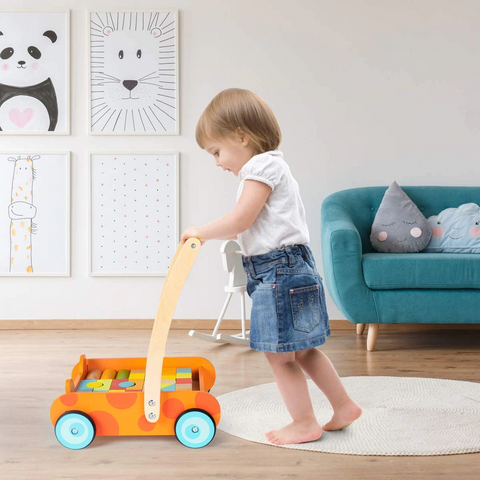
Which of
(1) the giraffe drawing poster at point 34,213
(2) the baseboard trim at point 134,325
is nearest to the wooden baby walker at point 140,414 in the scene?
(2) the baseboard trim at point 134,325

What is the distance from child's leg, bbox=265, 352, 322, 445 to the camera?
1454 mm

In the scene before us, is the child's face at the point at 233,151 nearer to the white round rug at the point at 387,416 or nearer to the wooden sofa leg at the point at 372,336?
the white round rug at the point at 387,416

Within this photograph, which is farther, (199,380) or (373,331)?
(373,331)

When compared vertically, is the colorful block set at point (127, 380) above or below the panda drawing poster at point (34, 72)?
below

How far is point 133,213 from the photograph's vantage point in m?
3.25

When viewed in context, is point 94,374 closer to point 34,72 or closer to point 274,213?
point 274,213

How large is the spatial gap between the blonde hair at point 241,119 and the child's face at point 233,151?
0.04ft

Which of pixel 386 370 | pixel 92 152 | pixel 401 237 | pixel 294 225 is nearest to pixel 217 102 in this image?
pixel 294 225

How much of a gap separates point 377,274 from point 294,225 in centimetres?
122

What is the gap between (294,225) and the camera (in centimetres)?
146

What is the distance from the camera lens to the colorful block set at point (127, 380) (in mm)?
1562

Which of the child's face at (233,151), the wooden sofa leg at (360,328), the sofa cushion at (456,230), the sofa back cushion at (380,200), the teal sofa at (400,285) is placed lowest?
the wooden sofa leg at (360,328)

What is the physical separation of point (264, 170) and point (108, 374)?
75cm

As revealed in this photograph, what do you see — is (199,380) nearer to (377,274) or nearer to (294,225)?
(294,225)
